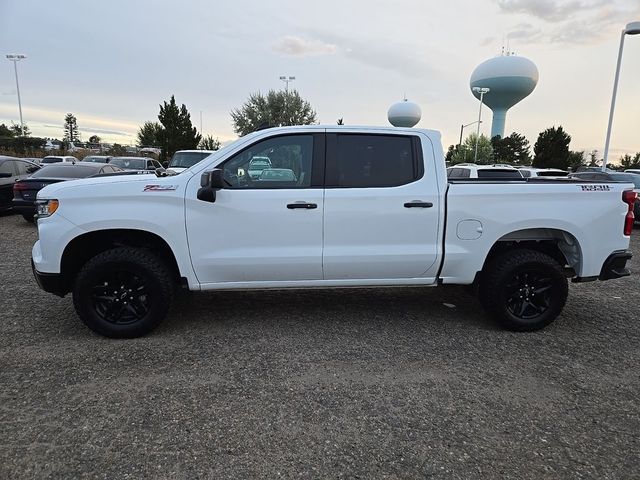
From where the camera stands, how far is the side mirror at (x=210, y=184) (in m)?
3.78

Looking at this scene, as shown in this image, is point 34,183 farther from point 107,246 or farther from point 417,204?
point 417,204

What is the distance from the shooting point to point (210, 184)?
12.5 ft

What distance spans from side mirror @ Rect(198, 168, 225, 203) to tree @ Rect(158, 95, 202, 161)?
34.5 m

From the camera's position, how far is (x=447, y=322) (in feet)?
15.2

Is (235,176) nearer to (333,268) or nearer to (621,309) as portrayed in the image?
(333,268)

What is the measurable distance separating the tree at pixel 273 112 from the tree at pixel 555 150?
21.3m

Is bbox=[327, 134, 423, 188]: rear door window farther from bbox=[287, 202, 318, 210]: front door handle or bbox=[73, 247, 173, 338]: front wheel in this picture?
bbox=[73, 247, 173, 338]: front wheel

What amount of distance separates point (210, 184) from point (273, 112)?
39275mm

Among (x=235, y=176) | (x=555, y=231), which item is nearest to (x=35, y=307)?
(x=235, y=176)

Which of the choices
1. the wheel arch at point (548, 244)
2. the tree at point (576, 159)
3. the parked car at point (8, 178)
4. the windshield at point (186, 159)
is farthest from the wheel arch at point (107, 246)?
the tree at point (576, 159)

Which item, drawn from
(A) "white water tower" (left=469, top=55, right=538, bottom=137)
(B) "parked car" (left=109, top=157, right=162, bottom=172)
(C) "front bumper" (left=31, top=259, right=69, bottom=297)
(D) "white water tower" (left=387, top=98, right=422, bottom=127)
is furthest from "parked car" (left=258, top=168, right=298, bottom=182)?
Result: (D) "white water tower" (left=387, top=98, right=422, bottom=127)

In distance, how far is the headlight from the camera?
12.7 feet

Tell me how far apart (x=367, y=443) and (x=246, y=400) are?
0.91 m

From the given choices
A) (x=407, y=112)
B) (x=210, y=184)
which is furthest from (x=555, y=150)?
(x=210, y=184)
